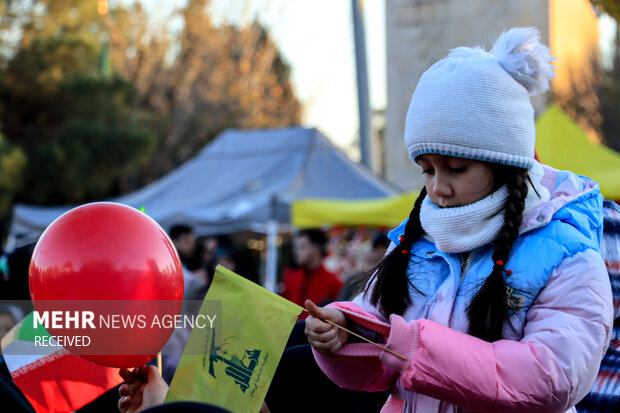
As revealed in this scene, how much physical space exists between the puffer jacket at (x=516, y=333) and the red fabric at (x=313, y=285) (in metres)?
5.01

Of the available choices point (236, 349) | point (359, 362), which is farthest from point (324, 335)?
point (236, 349)

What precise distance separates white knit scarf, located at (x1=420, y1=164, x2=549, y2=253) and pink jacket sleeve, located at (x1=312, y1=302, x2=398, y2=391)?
0.89 feet

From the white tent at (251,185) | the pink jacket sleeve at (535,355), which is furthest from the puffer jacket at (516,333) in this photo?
the white tent at (251,185)

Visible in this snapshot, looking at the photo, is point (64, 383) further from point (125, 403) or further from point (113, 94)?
point (113, 94)

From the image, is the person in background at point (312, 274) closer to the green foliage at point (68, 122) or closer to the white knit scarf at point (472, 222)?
the white knit scarf at point (472, 222)

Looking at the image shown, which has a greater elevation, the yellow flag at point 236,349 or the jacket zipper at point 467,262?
the jacket zipper at point 467,262

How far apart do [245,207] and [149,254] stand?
8.60 metres

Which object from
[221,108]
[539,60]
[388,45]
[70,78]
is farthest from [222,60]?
[539,60]

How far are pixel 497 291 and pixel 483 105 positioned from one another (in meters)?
0.46

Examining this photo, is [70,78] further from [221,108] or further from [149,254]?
[149,254]

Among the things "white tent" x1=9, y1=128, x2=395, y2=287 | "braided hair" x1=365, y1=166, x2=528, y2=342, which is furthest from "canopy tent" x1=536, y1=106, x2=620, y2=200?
"braided hair" x1=365, y1=166, x2=528, y2=342

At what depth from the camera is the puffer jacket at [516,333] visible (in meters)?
1.77

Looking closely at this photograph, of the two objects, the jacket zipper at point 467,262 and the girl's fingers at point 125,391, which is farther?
the girl's fingers at point 125,391

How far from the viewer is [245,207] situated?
10633mm
